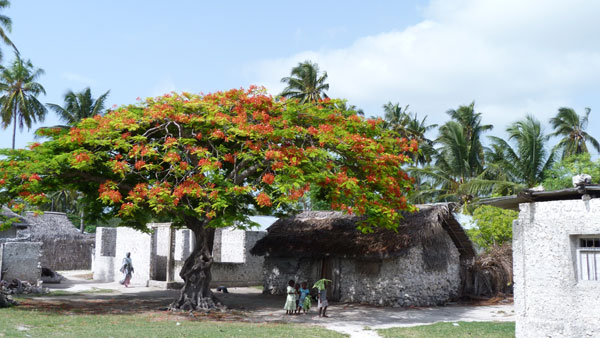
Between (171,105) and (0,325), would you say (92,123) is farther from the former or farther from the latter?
(0,325)

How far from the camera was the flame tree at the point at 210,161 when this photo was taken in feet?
44.4

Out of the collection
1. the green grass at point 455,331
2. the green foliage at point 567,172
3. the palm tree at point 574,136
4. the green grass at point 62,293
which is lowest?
the green grass at point 62,293

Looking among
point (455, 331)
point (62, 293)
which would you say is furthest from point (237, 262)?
point (455, 331)

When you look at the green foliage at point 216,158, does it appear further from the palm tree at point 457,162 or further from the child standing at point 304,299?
the palm tree at point 457,162

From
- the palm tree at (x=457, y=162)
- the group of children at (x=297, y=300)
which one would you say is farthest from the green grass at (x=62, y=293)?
the palm tree at (x=457, y=162)

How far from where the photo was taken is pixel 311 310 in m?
16.1

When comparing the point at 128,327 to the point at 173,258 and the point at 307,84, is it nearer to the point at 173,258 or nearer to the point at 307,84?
the point at 173,258

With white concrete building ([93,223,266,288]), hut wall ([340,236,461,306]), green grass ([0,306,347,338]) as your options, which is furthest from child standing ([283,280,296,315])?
white concrete building ([93,223,266,288])

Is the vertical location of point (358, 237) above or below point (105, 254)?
above

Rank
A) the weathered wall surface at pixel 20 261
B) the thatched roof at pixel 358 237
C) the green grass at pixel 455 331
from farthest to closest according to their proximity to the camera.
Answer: the weathered wall surface at pixel 20 261
the thatched roof at pixel 358 237
the green grass at pixel 455 331

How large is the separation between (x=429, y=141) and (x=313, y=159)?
1049 inches

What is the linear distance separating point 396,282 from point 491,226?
778 centimetres

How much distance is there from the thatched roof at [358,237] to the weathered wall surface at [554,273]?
6.68 m

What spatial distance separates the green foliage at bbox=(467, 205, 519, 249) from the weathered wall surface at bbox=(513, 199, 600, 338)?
43.1ft
